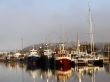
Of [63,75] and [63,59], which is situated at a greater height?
[63,59]

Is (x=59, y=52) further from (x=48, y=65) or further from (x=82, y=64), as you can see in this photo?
(x=48, y=65)

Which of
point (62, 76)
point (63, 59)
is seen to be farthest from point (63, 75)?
point (63, 59)

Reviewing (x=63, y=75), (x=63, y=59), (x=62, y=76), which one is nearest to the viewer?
(x=62, y=76)

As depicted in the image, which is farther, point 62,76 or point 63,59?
point 63,59

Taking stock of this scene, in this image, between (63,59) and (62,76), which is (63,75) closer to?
(62,76)

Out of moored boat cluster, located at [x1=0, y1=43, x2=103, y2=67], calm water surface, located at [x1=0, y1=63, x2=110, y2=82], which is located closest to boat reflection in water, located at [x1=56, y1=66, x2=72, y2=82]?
calm water surface, located at [x1=0, y1=63, x2=110, y2=82]

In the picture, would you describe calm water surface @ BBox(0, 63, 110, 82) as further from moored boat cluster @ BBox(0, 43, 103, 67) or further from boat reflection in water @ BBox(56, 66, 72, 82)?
moored boat cluster @ BBox(0, 43, 103, 67)

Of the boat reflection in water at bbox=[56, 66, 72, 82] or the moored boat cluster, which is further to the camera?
the moored boat cluster

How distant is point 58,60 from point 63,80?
29803 millimetres

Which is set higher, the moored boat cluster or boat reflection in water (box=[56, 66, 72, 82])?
the moored boat cluster

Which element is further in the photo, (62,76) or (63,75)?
(63,75)

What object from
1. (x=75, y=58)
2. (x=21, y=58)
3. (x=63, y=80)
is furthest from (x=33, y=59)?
(x=63, y=80)

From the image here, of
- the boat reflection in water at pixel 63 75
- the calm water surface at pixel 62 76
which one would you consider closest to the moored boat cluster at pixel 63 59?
the boat reflection in water at pixel 63 75

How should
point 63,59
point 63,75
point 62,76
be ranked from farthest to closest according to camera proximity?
point 63,59 → point 63,75 → point 62,76
